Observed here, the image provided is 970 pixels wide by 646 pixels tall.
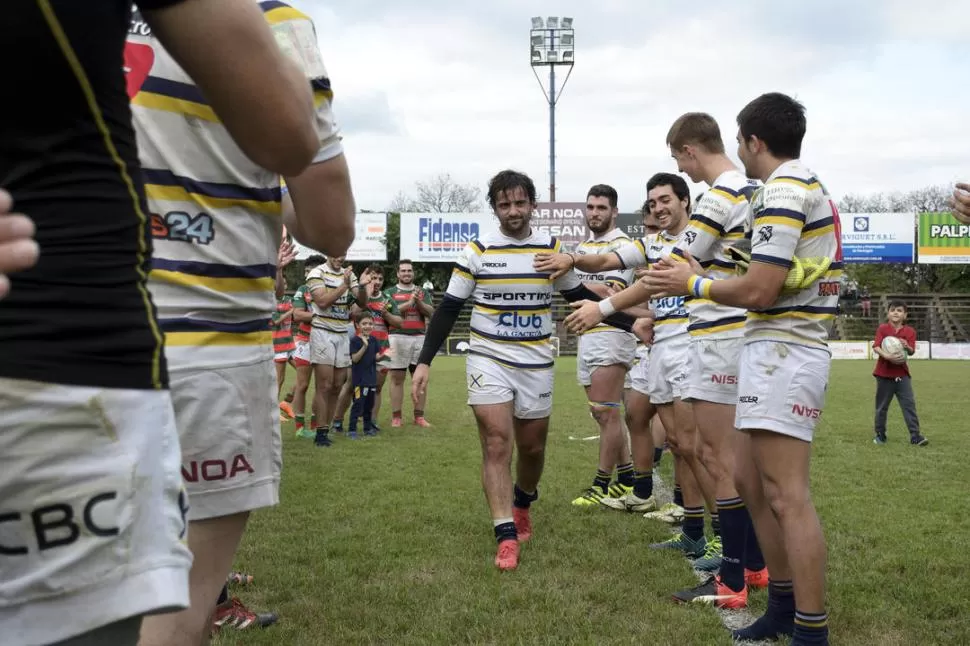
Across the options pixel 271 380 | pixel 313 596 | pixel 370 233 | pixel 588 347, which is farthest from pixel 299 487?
pixel 370 233

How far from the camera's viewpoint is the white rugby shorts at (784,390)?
3.57 meters

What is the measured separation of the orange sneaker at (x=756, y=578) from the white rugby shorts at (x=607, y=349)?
9.34 feet

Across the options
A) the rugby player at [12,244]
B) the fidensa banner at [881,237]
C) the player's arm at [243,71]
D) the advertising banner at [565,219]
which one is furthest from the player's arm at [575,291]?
the fidensa banner at [881,237]

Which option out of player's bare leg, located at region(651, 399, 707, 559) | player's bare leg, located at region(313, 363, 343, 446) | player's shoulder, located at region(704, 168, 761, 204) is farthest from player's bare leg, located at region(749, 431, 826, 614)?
player's bare leg, located at region(313, 363, 343, 446)

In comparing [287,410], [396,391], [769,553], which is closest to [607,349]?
[769,553]

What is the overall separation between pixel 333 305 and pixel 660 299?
5969mm

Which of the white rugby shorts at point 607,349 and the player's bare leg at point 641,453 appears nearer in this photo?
the player's bare leg at point 641,453

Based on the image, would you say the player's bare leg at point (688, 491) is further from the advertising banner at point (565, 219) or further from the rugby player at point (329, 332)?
the advertising banner at point (565, 219)

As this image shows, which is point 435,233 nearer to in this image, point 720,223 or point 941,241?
point 941,241

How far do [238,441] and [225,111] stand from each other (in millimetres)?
1018

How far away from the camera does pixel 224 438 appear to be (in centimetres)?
213

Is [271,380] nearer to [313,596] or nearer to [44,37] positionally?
[44,37]

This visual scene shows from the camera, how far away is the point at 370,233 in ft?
146

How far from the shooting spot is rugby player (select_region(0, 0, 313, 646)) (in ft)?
3.82
